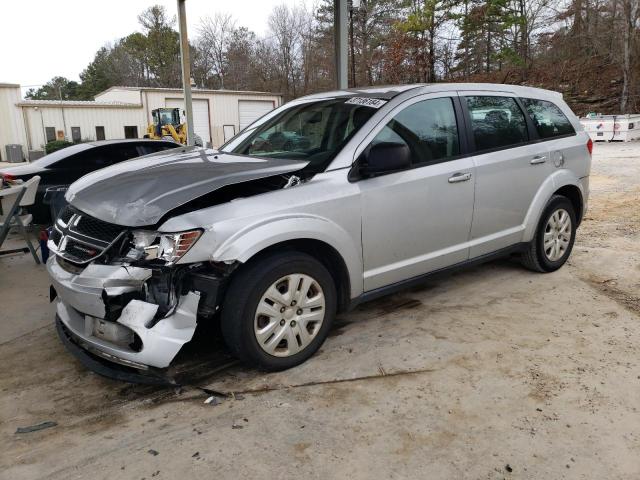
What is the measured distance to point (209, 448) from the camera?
8.21ft

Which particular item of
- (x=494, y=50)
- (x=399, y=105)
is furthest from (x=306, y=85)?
(x=399, y=105)

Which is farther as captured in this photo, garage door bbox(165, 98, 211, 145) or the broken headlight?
garage door bbox(165, 98, 211, 145)

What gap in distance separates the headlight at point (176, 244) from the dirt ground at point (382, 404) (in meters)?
0.83

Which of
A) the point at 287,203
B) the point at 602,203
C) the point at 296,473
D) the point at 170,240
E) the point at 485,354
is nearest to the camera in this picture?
the point at 296,473

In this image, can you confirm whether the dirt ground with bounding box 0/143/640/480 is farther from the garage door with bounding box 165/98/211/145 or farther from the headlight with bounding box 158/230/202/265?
the garage door with bounding box 165/98/211/145

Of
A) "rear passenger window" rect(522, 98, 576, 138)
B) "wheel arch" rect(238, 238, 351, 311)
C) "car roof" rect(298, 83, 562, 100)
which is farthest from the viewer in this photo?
"rear passenger window" rect(522, 98, 576, 138)

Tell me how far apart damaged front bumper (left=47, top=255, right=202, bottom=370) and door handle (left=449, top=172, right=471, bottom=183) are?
2066 mm

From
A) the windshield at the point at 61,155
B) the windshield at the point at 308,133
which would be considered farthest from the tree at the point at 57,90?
the windshield at the point at 308,133

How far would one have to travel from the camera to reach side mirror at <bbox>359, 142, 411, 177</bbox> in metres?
3.33

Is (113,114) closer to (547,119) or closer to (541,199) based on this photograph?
(547,119)

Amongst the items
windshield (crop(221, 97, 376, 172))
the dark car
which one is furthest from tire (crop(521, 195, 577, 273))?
the dark car

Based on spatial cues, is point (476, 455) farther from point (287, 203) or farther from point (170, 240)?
point (170, 240)

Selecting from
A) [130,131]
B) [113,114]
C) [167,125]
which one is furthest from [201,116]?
[167,125]

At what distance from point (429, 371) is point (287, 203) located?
1.34 metres
